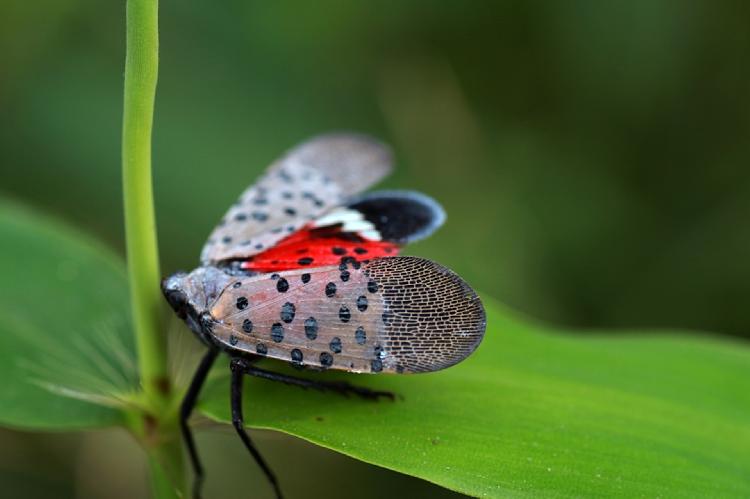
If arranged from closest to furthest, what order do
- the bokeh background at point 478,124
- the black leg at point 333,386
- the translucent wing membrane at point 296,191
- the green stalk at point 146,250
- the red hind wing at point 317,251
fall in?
the green stalk at point 146,250
the black leg at point 333,386
the red hind wing at point 317,251
the translucent wing membrane at point 296,191
the bokeh background at point 478,124

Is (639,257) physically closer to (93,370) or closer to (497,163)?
(497,163)

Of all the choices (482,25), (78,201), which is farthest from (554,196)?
(78,201)

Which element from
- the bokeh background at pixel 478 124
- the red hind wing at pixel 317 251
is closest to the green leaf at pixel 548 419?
the red hind wing at pixel 317 251

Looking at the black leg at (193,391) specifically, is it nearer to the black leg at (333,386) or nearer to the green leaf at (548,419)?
the green leaf at (548,419)

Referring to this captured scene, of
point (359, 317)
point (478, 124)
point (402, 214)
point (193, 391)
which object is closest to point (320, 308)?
point (359, 317)

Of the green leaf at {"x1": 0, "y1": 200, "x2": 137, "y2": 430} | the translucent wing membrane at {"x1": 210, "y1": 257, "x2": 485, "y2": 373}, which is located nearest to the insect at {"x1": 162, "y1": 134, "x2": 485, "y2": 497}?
the translucent wing membrane at {"x1": 210, "y1": 257, "x2": 485, "y2": 373}

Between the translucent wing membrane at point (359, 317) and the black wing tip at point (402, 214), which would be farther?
the black wing tip at point (402, 214)
